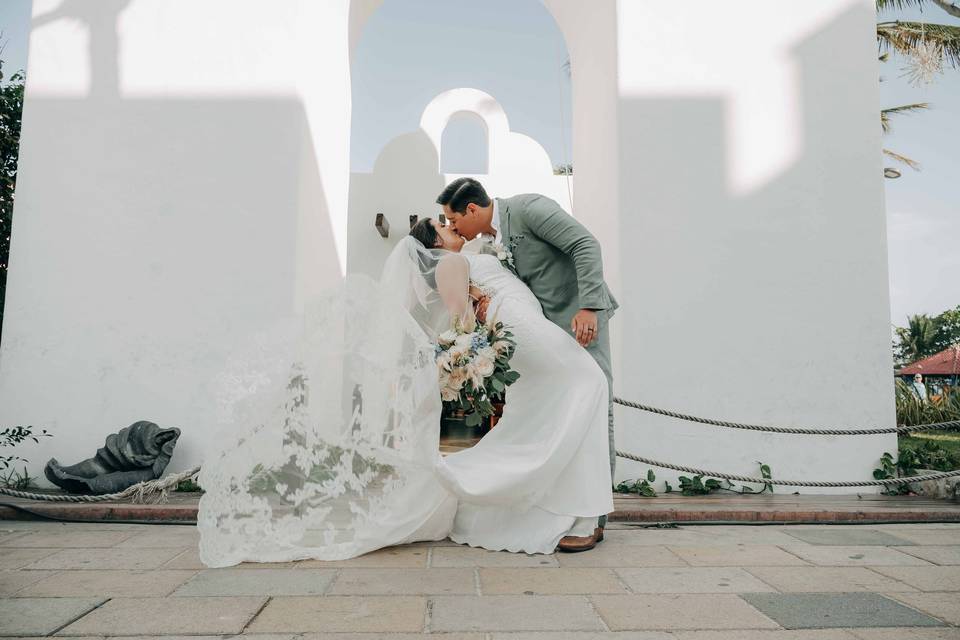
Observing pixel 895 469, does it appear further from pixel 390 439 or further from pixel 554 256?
pixel 390 439

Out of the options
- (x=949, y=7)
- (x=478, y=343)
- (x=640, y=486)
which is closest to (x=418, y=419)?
(x=478, y=343)

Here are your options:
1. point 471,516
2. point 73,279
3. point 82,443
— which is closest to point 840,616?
point 471,516

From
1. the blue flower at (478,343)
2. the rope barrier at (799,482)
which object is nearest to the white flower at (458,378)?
the blue flower at (478,343)

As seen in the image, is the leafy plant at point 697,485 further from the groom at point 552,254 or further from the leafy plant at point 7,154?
the leafy plant at point 7,154

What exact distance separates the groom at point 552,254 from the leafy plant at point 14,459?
3.46 meters

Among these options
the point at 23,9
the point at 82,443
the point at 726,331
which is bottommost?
the point at 82,443

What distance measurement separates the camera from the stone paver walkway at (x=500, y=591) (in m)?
2.08

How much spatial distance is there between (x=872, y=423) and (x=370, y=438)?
3971mm

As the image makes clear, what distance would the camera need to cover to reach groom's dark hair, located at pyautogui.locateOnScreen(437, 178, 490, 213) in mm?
3303

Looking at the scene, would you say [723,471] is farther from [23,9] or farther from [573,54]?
[23,9]

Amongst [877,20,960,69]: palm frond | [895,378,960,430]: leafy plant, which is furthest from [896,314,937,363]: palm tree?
[895,378,960,430]: leafy plant

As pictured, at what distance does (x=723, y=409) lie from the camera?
192 inches

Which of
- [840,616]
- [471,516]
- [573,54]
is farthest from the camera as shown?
[573,54]

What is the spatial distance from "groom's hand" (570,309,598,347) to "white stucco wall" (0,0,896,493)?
174 cm
